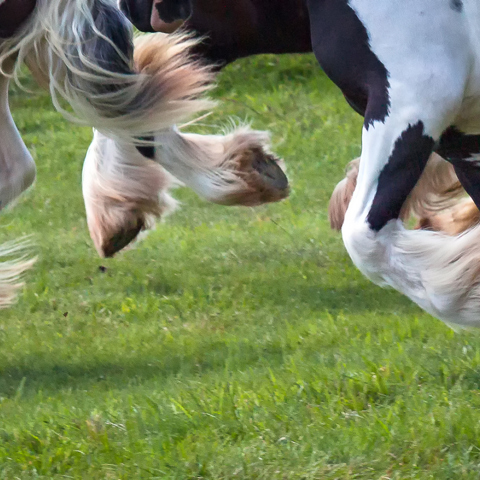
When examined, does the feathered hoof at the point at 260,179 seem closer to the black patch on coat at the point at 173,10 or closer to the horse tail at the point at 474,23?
the black patch on coat at the point at 173,10

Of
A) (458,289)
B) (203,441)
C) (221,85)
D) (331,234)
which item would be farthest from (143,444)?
(221,85)

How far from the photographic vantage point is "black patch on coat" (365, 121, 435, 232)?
3.04 metres

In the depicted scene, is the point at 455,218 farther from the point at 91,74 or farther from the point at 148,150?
the point at 91,74

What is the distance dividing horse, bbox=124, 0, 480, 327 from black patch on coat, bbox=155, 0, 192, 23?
1275 mm

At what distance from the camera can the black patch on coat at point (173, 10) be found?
427cm

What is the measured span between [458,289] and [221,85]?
9089 millimetres

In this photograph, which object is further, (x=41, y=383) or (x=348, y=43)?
(x=41, y=383)

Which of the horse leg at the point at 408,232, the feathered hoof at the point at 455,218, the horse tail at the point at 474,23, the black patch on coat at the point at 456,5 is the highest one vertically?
the black patch on coat at the point at 456,5

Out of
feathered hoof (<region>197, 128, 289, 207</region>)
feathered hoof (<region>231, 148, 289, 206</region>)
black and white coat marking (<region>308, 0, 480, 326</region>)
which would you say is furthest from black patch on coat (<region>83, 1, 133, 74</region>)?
black and white coat marking (<region>308, 0, 480, 326</region>)

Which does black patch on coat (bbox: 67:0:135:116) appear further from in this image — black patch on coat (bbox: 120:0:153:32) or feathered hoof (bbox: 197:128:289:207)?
feathered hoof (bbox: 197:128:289:207)

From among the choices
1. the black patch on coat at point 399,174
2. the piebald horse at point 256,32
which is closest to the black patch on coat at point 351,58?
the black patch on coat at point 399,174

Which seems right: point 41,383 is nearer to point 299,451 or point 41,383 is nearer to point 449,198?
point 299,451

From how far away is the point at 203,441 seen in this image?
10.3ft

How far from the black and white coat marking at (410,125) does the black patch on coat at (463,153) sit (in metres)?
0.15
